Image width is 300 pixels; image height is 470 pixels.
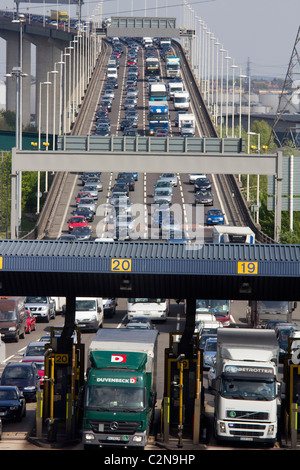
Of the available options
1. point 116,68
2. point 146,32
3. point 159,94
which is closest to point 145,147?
point 159,94

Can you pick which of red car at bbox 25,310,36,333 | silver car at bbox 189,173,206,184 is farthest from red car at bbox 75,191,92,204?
red car at bbox 25,310,36,333

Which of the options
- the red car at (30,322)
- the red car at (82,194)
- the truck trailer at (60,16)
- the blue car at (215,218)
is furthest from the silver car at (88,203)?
the truck trailer at (60,16)

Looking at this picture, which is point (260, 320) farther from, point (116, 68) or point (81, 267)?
point (116, 68)

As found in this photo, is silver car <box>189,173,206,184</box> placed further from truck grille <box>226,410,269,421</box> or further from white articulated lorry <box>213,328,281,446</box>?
truck grille <box>226,410,269,421</box>

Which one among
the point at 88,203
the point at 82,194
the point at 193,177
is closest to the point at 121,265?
the point at 88,203

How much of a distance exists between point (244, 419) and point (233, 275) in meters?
4.03

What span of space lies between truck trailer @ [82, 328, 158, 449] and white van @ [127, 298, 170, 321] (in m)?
24.0

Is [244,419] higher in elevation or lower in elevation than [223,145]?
lower

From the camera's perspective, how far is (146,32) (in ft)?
639

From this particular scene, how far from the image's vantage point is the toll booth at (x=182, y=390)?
95.6 feet

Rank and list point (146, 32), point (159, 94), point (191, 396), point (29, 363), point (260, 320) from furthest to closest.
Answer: point (146, 32) → point (159, 94) → point (260, 320) → point (29, 363) → point (191, 396)

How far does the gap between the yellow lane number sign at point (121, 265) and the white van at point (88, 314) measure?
788 inches

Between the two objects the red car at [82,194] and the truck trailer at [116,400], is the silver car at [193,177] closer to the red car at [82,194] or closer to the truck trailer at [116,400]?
the red car at [82,194]

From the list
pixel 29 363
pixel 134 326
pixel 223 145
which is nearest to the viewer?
pixel 29 363
